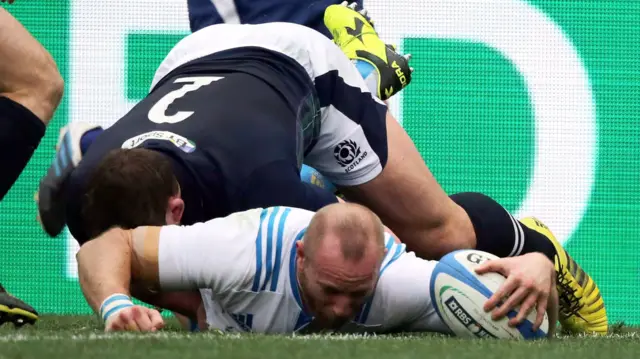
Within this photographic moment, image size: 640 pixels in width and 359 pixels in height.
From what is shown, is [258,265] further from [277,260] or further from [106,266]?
[106,266]

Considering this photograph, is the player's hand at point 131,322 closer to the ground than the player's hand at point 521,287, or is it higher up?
closer to the ground

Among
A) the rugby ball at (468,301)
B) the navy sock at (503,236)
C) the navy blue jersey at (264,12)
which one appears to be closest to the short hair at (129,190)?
the rugby ball at (468,301)

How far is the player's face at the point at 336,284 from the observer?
285 cm

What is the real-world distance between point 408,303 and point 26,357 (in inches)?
39.2

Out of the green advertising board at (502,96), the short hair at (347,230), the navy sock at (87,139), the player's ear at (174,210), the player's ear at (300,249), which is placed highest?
the short hair at (347,230)

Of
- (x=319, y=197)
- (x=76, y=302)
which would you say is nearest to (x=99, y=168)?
(x=319, y=197)

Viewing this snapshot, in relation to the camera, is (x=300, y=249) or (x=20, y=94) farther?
(x=20, y=94)

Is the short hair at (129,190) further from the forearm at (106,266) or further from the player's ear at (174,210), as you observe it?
the forearm at (106,266)

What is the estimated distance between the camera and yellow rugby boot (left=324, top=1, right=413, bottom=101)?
434cm

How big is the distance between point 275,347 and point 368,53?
198cm

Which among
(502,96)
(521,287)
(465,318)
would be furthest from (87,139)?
(502,96)

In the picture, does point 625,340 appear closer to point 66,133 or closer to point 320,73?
point 320,73

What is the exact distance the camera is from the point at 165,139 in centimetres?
338

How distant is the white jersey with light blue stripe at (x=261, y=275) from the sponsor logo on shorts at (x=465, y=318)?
0.08 metres
